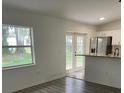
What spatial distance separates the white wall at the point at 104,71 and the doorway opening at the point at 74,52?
1.11 m

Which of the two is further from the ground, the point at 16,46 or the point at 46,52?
the point at 16,46

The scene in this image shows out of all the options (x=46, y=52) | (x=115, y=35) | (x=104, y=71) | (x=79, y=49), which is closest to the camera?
(x=104, y=71)

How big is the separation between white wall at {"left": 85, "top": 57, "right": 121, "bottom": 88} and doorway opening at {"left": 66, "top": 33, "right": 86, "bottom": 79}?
111cm

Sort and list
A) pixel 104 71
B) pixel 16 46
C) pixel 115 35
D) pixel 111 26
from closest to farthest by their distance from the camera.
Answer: pixel 16 46, pixel 104 71, pixel 115 35, pixel 111 26

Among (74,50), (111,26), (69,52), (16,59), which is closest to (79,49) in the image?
(74,50)

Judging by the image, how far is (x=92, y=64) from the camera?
5.02 m

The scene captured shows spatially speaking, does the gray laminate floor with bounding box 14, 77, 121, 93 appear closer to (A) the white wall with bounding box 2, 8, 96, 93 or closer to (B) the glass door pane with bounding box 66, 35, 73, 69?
(A) the white wall with bounding box 2, 8, 96, 93

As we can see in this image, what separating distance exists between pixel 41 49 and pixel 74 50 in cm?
232

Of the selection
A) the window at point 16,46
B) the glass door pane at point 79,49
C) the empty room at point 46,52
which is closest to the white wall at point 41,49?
the empty room at point 46,52

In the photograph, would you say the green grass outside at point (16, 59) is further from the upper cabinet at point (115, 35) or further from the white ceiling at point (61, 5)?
the upper cabinet at point (115, 35)

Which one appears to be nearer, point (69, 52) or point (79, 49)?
point (69, 52)

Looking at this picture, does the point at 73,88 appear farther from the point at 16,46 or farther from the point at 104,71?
the point at 16,46

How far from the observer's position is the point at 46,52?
5059mm

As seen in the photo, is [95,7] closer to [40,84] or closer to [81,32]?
[81,32]
